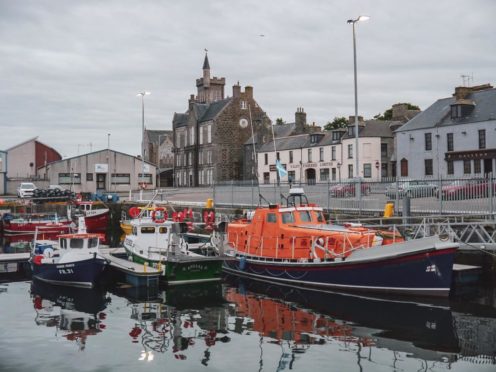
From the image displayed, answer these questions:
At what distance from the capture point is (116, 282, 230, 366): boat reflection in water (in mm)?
14031

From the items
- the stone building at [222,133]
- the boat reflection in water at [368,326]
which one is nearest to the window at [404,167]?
the stone building at [222,133]

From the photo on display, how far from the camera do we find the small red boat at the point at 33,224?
40969 millimetres

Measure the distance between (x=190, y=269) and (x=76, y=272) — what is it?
4393 mm

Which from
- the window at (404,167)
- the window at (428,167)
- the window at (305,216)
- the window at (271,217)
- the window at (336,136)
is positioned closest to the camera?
the window at (271,217)

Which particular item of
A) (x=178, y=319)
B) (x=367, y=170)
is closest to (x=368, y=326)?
(x=178, y=319)

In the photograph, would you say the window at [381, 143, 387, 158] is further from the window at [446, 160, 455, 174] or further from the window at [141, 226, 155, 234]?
the window at [141, 226, 155, 234]

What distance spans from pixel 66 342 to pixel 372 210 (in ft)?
56.9

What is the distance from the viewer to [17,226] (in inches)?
1756

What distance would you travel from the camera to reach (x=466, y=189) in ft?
80.4

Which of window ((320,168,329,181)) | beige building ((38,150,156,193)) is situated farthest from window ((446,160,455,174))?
beige building ((38,150,156,193))

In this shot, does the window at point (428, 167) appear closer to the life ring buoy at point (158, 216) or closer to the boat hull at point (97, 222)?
the boat hull at point (97, 222)

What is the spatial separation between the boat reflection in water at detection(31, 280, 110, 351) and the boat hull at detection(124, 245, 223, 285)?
8.48 ft

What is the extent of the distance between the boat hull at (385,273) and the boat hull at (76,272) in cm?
698

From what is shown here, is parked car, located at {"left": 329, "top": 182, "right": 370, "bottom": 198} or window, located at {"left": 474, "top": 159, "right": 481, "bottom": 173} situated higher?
window, located at {"left": 474, "top": 159, "right": 481, "bottom": 173}
